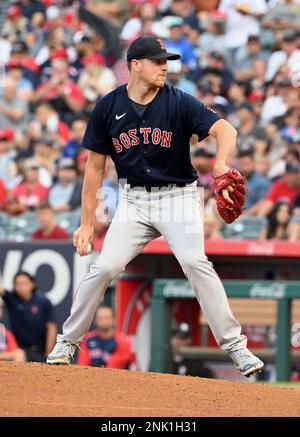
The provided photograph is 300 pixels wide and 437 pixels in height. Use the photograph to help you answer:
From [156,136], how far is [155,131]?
0.03 m

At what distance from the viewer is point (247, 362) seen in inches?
265

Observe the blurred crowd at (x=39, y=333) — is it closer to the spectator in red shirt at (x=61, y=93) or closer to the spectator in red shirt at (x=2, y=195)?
the spectator in red shirt at (x=2, y=195)

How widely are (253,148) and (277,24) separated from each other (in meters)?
3.17

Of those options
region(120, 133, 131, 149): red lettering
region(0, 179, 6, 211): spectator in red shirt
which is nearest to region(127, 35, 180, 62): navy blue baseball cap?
region(120, 133, 131, 149): red lettering

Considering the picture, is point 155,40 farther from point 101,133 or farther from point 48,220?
point 48,220

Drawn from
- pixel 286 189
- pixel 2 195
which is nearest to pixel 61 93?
pixel 2 195

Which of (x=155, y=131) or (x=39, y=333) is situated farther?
(x=39, y=333)

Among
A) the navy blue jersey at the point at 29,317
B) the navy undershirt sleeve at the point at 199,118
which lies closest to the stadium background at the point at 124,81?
the navy blue jersey at the point at 29,317

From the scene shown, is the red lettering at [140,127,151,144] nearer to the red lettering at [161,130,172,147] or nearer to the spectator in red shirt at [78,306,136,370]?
the red lettering at [161,130,172,147]

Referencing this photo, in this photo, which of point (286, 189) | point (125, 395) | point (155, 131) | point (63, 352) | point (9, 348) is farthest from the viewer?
point (286, 189)

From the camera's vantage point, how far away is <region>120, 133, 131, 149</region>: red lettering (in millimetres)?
6762

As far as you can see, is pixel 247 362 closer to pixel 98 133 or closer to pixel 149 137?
pixel 149 137

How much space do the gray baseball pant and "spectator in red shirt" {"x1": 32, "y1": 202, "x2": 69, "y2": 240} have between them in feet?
16.0

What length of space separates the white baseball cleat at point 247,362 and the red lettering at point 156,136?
4.15ft
